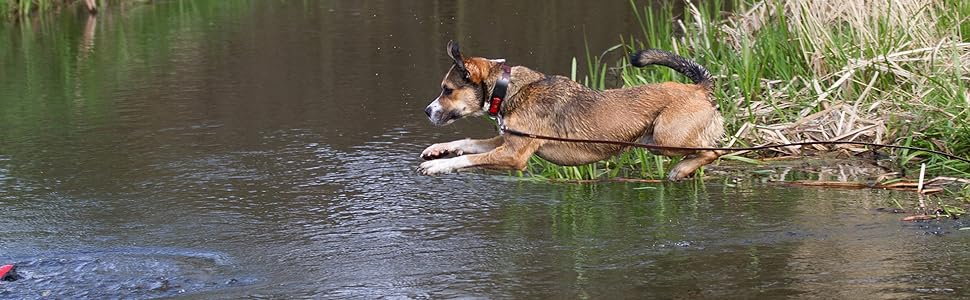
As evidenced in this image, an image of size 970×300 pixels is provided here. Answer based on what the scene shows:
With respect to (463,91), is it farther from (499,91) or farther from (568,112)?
(568,112)

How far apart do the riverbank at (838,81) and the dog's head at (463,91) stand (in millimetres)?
1088

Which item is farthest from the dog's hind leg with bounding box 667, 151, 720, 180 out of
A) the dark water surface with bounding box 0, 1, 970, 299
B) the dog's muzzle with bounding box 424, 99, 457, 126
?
the dog's muzzle with bounding box 424, 99, 457, 126

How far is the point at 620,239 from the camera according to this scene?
6316 millimetres

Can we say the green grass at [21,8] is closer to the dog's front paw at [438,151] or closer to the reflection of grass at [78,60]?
the reflection of grass at [78,60]

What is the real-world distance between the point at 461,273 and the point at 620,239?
935 mm

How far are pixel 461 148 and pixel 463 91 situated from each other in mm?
452

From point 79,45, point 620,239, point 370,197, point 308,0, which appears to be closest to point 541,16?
point 308,0

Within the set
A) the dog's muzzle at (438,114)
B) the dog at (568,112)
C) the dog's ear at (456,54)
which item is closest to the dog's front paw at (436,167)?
the dog at (568,112)

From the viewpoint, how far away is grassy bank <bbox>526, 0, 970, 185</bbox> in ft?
26.3

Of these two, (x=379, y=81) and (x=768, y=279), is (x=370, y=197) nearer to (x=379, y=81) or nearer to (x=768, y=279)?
(x=768, y=279)

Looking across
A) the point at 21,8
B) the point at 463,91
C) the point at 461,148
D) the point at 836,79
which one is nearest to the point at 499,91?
the point at 463,91

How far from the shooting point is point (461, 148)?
727 centimetres

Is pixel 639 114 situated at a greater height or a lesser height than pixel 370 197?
greater

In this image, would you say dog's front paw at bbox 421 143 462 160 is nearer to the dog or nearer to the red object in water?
the dog
